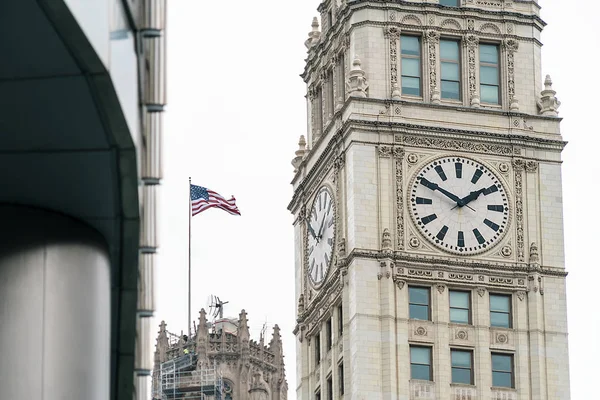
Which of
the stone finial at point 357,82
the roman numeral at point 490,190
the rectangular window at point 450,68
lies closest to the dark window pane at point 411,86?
the rectangular window at point 450,68

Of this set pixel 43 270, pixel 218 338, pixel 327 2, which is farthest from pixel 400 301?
pixel 218 338

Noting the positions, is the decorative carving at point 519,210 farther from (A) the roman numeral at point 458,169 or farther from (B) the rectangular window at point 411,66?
(B) the rectangular window at point 411,66

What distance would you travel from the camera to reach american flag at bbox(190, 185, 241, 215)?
8607cm

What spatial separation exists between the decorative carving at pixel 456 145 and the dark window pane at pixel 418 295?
17.7 ft

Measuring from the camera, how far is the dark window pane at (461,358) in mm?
68125

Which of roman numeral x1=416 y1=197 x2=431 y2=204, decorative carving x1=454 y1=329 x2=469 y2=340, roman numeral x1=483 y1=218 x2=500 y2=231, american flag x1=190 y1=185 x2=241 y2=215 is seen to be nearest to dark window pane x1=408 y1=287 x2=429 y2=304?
decorative carving x1=454 y1=329 x2=469 y2=340

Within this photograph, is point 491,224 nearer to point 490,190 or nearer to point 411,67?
point 490,190

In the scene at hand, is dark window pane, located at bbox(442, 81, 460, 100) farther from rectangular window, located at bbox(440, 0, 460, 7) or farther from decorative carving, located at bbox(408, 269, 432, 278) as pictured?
decorative carving, located at bbox(408, 269, 432, 278)

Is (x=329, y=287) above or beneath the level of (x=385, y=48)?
beneath

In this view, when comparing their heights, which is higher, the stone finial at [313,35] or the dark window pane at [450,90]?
the stone finial at [313,35]

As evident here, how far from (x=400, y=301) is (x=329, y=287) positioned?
4.47 metres

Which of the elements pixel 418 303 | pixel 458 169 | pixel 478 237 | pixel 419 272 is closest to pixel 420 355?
pixel 418 303

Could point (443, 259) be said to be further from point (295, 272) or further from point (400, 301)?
point (295, 272)

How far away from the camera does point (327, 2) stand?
77375 millimetres
